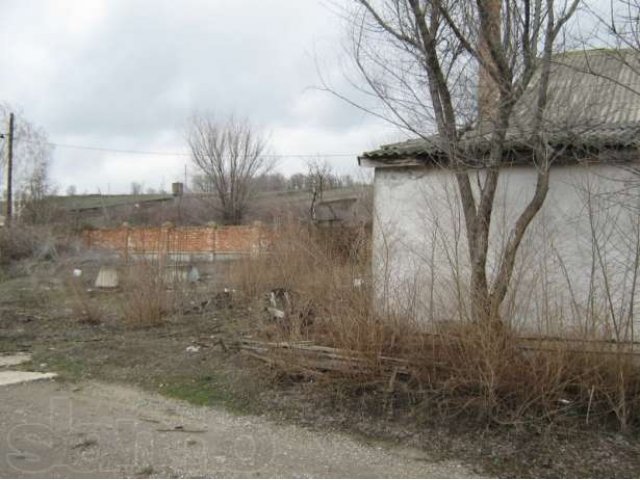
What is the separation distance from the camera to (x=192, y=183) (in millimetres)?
36625

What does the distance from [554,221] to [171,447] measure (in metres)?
5.15

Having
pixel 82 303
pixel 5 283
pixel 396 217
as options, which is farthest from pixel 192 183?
pixel 396 217

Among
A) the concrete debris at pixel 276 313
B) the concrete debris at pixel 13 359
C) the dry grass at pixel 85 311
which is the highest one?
the concrete debris at pixel 276 313

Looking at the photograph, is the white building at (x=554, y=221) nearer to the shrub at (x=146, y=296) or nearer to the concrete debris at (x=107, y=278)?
the shrub at (x=146, y=296)

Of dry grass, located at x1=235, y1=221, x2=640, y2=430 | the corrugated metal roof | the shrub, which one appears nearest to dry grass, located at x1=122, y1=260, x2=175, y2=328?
the shrub

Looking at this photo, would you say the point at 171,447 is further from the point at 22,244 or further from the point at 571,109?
the point at 22,244

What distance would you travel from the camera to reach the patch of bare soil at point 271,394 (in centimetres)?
420

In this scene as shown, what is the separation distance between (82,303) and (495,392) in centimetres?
770

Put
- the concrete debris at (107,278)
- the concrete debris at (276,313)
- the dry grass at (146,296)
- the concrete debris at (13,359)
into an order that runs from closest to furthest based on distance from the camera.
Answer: the concrete debris at (276,313), the concrete debris at (13,359), the dry grass at (146,296), the concrete debris at (107,278)

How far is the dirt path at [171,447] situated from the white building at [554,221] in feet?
5.34

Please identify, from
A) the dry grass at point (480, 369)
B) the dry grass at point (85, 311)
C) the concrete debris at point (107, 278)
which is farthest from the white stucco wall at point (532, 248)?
the concrete debris at point (107, 278)

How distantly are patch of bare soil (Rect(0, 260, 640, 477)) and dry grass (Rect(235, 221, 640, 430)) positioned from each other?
0.45 ft

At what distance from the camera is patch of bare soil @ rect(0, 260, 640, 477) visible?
13.8 feet

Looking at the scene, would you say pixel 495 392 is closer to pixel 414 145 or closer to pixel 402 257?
pixel 402 257
